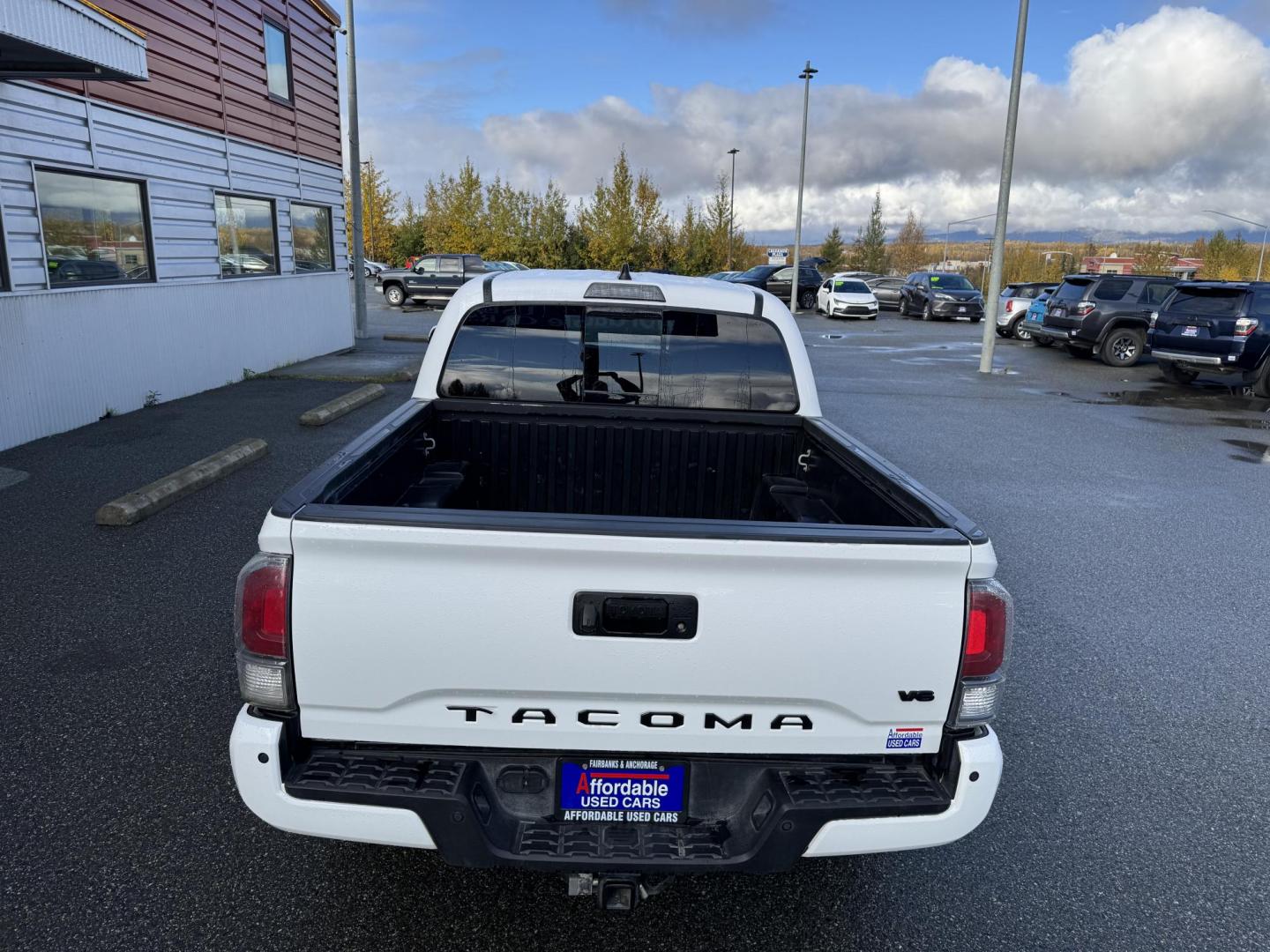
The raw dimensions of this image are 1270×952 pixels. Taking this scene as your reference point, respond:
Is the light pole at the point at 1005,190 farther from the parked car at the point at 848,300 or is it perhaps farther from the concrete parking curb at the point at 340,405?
the parked car at the point at 848,300

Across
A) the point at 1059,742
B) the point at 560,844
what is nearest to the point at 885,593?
the point at 560,844

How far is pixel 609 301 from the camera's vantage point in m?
3.89

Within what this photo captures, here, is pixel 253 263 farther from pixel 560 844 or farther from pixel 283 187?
pixel 560 844

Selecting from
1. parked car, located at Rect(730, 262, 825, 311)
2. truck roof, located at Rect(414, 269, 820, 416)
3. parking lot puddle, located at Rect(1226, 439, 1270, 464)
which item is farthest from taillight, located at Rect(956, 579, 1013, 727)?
parked car, located at Rect(730, 262, 825, 311)

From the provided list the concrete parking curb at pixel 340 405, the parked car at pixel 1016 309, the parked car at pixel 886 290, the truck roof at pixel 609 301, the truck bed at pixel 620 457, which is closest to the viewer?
the truck roof at pixel 609 301

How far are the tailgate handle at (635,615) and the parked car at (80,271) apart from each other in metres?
9.45

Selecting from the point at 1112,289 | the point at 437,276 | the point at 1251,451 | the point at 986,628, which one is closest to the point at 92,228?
the point at 986,628

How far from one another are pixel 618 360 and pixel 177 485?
4.65m

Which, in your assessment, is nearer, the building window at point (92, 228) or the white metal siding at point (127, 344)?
the white metal siding at point (127, 344)

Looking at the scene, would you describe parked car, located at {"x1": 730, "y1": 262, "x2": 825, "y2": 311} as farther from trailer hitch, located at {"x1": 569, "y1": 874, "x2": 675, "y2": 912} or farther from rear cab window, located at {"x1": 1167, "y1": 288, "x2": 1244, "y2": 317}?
trailer hitch, located at {"x1": 569, "y1": 874, "x2": 675, "y2": 912}

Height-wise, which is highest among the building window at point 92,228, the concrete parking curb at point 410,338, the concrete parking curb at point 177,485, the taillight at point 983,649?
the building window at point 92,228

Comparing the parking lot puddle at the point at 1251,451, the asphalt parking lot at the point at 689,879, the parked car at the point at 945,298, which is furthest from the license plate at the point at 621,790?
the parked car at the point at 945,298

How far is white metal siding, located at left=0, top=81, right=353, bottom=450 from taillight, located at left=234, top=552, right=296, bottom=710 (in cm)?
796

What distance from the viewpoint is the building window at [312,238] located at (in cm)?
1627
